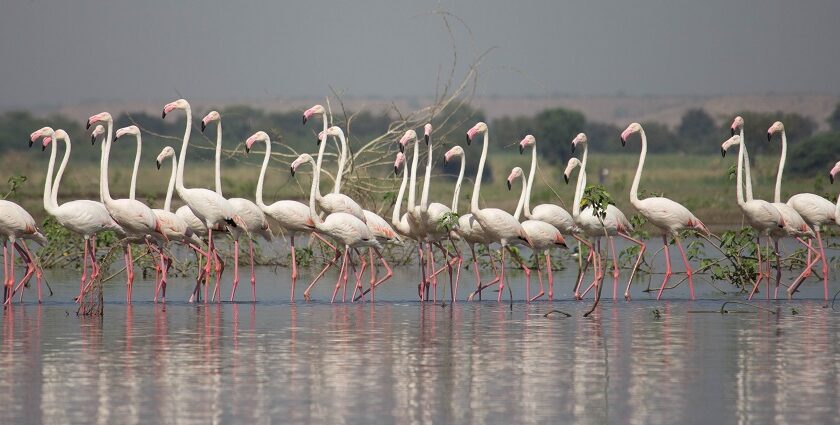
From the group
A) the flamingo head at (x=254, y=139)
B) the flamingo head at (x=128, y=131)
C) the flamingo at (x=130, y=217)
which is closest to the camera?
the flamingo at (x=130, y=217)

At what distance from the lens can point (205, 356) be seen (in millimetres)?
10859

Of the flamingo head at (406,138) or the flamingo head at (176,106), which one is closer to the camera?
the flamingo head at (176,106)

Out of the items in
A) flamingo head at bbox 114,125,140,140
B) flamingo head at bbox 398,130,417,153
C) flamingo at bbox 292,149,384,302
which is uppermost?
flamingo head at bbox 114,125,140,140

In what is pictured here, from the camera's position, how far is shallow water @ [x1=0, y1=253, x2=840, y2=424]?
8633 mm

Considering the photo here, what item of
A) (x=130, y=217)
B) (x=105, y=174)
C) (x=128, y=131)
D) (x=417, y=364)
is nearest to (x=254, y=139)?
(x=128, y=131)

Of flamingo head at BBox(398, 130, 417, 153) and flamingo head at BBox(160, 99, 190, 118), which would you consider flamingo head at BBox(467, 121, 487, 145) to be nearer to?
flamingo head at BBox(398, 130, 417, 153)

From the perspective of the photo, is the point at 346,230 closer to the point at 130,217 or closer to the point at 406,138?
the point at 406,138

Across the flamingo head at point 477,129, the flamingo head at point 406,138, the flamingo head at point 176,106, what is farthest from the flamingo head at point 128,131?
the flamingo head at point 477,129

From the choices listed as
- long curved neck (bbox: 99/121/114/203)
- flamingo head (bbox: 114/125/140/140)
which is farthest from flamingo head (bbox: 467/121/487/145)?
long curved neck (bbox: 99/121/114/203)

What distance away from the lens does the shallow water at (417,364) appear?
8633mm

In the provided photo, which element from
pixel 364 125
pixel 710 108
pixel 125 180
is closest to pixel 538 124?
pixel 364 125

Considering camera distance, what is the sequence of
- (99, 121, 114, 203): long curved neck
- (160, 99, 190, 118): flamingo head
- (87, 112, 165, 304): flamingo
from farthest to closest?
(160, 99, 190, 118): flamingo head < (99, 121, 114, 203): long curved neck < (87, 112, 165, 304): flamingo

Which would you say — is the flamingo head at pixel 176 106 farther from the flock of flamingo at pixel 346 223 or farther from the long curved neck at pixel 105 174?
the long curved neck at pixel 105 174

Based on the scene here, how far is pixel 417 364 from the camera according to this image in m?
10.5
